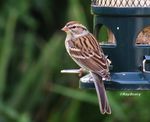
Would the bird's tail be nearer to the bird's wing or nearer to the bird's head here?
the bird's wing

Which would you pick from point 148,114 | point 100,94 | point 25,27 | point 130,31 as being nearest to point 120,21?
point 130,31

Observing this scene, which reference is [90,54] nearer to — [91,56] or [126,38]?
[91,56]

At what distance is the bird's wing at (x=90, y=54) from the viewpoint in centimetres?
421

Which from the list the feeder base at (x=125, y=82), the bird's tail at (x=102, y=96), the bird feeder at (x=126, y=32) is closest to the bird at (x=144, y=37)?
the bird feeder at (x=126, y=32)

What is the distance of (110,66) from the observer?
432 cm

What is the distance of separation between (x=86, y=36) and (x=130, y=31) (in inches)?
9.7

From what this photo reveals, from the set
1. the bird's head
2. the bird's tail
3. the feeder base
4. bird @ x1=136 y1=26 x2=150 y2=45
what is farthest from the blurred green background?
the bird's tail

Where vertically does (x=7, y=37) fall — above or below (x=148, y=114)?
above

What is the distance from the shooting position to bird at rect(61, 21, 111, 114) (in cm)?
412

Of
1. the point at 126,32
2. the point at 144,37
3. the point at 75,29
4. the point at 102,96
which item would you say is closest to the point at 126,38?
the point at 126,32

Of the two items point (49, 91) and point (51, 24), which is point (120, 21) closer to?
point (49, 91)

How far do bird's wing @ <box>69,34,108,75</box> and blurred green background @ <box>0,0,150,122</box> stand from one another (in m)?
1.46

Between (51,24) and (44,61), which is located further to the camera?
(51,24)

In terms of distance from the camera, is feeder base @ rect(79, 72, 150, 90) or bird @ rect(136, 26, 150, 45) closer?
feeder base @ rect(79, 72, 150, 90)
